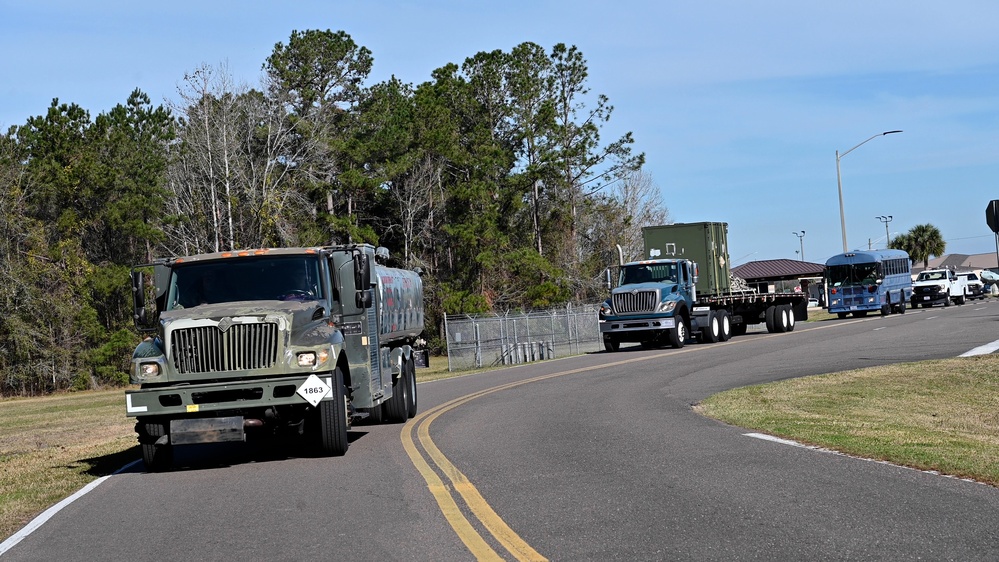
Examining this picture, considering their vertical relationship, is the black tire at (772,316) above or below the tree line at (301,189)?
below

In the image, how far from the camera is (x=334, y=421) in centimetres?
1230

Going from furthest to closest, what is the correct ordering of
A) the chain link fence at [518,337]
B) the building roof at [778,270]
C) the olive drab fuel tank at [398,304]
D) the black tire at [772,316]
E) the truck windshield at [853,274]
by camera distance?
the building roof at [778,270]
the truck windshield at [853,274]
the black tire at [772,316]
the chain link fence at [518,337]
the olive drab fuel tank at [398,304]

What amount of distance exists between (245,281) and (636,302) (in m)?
22.7

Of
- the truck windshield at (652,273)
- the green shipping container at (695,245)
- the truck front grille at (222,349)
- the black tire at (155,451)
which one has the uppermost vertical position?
the green shipping container at (695,245)

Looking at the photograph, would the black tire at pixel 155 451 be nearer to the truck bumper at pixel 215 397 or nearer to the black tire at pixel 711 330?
the truck bumper at pixel 215 397

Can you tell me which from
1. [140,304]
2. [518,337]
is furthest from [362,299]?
[518,337]

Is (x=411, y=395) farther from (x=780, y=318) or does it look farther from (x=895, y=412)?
(x=780, y=318)

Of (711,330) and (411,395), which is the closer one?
(411,395)

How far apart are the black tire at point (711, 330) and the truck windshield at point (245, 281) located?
83.8 feet

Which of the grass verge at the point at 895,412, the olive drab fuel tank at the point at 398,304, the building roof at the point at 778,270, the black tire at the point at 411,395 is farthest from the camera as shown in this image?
the building roof at the point at 778,270

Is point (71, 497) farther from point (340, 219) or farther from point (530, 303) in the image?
point (530, 303)

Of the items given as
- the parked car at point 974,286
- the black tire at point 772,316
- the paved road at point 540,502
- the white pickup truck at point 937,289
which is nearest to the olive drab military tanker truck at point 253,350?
the paved road at point 540,502

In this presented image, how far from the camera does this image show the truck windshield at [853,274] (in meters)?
50.5

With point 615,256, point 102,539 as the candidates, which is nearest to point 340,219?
point 615,256
